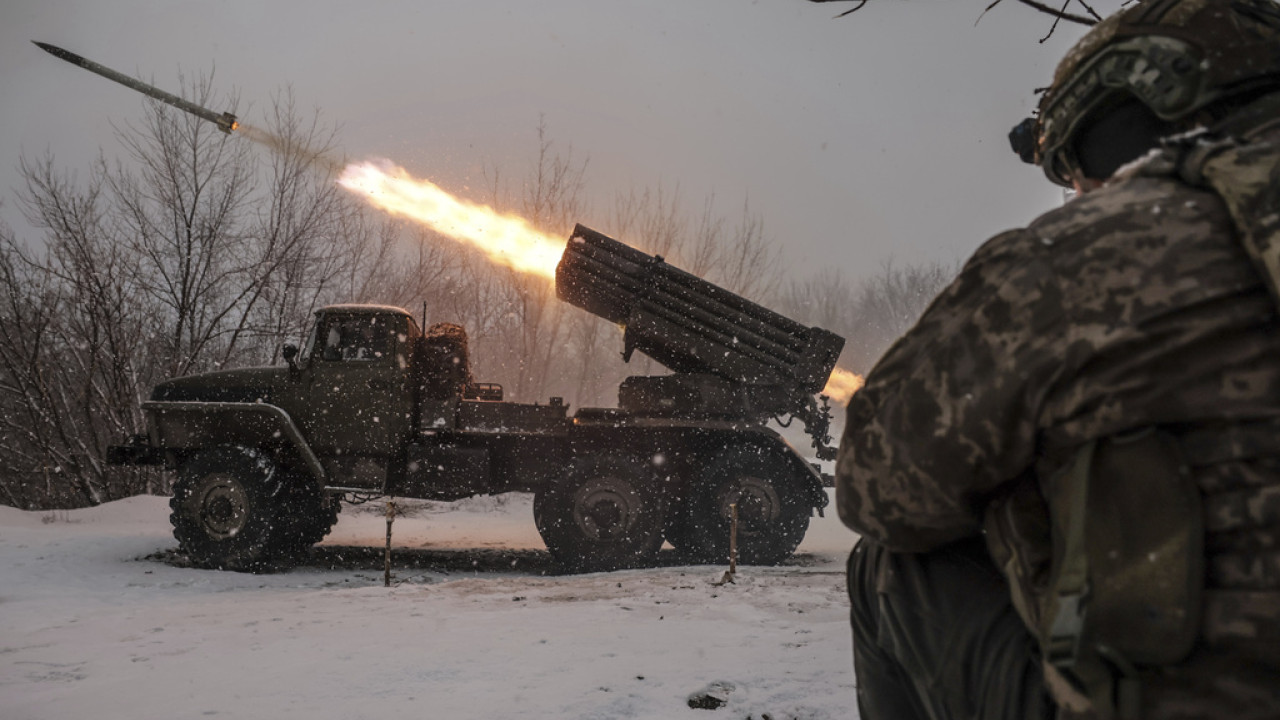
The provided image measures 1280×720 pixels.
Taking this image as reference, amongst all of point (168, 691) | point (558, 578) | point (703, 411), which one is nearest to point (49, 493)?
point (558, 578)

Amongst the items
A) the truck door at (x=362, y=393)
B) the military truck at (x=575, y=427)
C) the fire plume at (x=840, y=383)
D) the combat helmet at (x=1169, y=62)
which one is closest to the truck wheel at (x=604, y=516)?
the military truck at (x=575, y=427)

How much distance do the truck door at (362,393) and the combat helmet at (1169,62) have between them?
8.34 m

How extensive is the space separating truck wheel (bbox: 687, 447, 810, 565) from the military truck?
0.05 feet

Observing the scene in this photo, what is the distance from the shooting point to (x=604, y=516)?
30.1 feet

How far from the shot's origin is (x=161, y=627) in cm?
579

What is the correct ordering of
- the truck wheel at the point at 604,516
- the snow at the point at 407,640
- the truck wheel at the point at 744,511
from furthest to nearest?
the truck wheel at the point at 744,511 → the truck wheel at the point at 604,516 → the snow at the point at 407,640

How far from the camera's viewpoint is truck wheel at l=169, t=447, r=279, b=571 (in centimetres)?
883

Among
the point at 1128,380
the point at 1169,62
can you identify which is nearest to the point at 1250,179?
the point at 1128,380

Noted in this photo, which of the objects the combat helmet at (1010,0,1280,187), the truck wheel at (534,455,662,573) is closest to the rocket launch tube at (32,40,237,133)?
the truck wheel at (534,455,662,573)

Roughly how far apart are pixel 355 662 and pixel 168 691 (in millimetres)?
884

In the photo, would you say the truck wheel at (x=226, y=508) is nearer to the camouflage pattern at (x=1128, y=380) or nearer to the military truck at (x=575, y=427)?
the military truck at (x=575, y=427)

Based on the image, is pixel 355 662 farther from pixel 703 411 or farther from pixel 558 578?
pixel 703 411

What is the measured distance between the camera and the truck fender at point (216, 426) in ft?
30.4

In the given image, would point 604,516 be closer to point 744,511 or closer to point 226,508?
point 744,511
